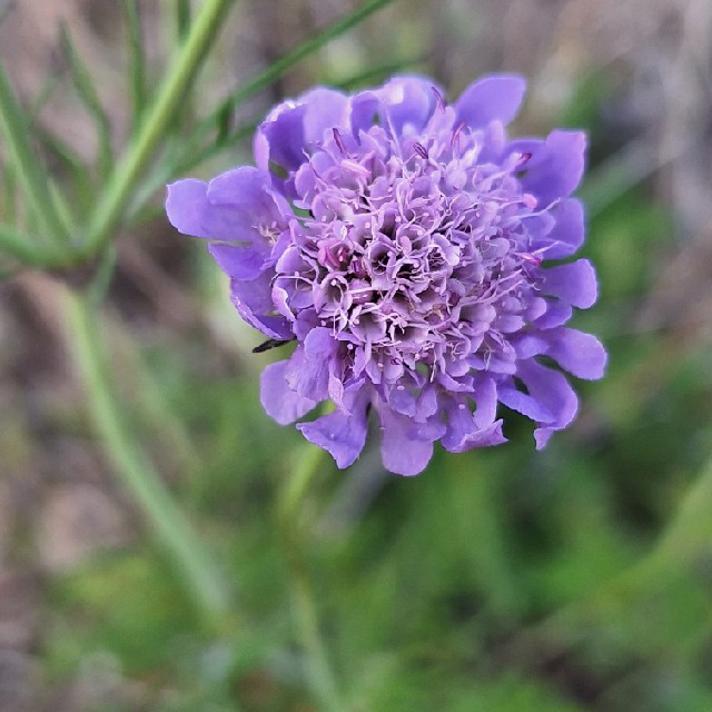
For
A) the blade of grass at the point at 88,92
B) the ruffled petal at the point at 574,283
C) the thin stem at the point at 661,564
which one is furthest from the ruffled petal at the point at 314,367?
the thin stem at the point at 661,564

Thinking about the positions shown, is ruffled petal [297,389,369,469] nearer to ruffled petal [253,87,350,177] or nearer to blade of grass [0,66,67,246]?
ruffled petal [253,87,350,177]

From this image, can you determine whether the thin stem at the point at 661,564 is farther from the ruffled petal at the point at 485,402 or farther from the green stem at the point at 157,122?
the green stem at the point at 157,122

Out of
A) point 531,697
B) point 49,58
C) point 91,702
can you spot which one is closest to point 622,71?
point 49,58

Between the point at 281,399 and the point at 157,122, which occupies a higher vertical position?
the point at 157,122

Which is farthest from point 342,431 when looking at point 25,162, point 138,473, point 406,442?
point 138,473

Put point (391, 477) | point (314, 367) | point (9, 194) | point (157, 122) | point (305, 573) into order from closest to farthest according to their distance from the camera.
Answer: point (314, 367)
point (157, 122)
point (9, 194)
point (305, 573)
point (391, 477)

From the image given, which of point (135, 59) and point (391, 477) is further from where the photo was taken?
point (391, 477)

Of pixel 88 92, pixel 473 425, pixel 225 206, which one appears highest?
pixel 88 92

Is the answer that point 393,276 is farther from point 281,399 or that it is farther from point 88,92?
point 88,92
